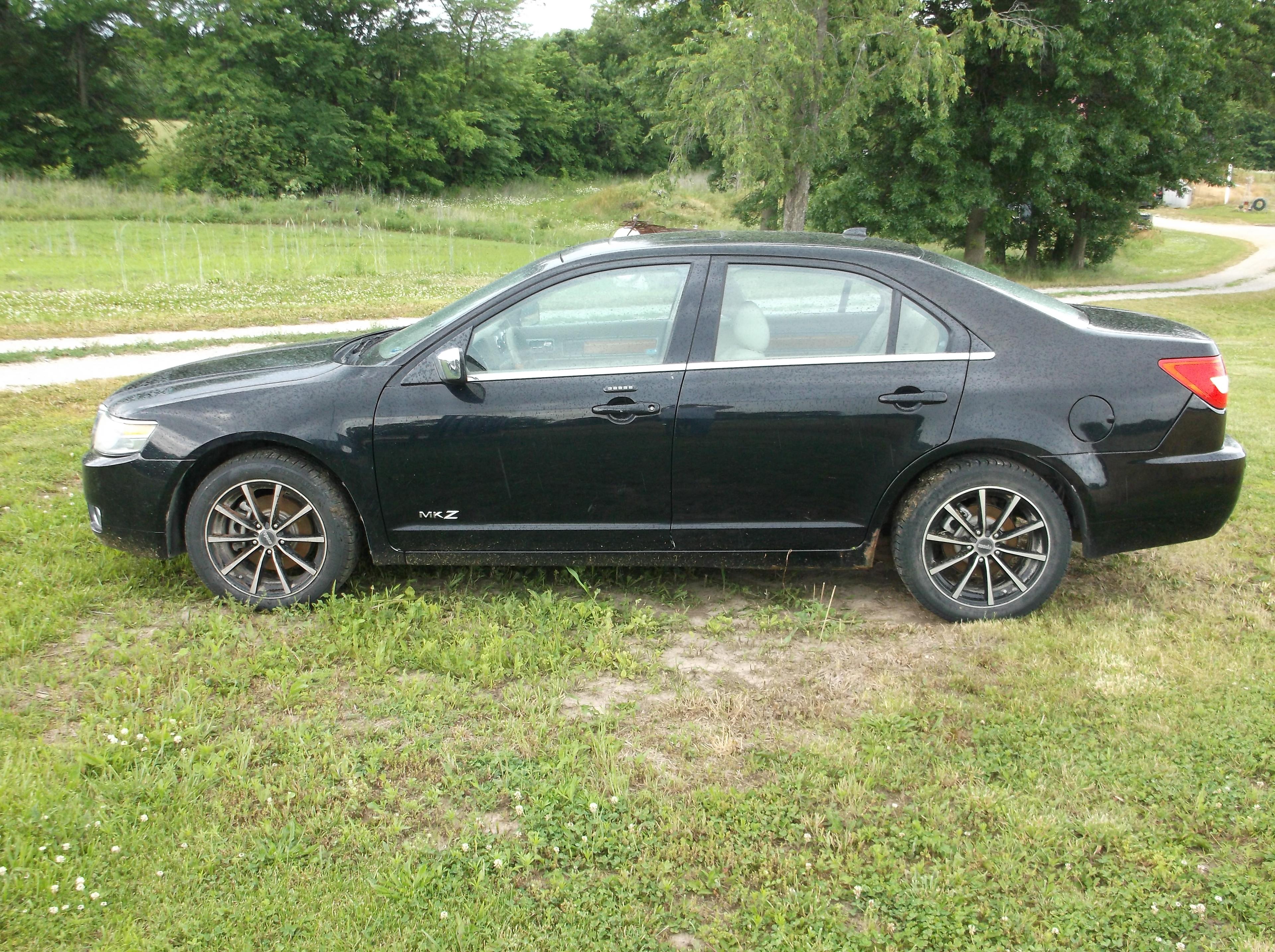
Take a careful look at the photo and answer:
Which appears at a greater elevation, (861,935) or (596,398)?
(596,398)

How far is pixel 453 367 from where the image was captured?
4.30 meters

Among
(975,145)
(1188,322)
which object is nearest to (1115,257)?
(975,145)

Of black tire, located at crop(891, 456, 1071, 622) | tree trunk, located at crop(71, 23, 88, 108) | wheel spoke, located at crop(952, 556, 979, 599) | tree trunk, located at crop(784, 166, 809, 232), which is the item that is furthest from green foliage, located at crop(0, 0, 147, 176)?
wheel spoke, located at crop(952, 556, 979, 599)

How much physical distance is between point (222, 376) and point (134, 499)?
676mm

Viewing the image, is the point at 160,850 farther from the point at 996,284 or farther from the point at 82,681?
the point at 996,284

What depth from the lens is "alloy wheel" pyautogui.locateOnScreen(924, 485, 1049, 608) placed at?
4.40m

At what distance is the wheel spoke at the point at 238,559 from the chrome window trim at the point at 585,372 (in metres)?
1.23

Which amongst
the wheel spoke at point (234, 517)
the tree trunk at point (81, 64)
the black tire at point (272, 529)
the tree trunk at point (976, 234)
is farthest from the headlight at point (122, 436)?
the tree trunk at point (81, 64)

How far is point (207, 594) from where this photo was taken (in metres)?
4.79

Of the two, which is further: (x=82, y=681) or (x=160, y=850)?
(x=82, y=681)

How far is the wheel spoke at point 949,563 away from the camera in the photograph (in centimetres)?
446

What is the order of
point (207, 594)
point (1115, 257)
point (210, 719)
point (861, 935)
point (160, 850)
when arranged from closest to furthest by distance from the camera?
point (861, 935)
point (160, 850)
point (210, 719)
point (207, 594)
point (1115, 257)

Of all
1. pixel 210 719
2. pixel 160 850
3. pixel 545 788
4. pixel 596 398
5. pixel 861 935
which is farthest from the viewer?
pixel 596 398

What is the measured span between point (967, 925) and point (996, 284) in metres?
2.84
